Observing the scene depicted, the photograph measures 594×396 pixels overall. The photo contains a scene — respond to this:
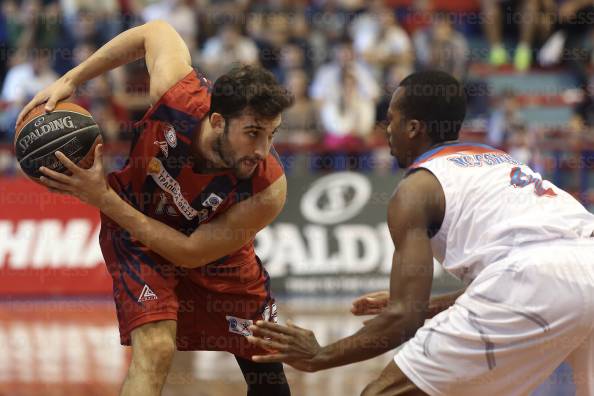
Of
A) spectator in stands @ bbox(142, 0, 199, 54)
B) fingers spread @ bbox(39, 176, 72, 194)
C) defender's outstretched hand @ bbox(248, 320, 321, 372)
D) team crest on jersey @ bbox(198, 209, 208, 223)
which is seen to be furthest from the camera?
spectator in stands @ bbox(142, 0, 199, 54)

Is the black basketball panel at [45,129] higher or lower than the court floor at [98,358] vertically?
higher

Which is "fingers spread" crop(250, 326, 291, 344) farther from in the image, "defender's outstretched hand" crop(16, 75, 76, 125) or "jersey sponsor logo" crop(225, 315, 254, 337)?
"defender's outstretched hand" crop(16, 75, 76, 125)

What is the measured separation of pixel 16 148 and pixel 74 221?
5.42 metres

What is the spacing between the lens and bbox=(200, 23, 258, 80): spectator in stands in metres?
11.2

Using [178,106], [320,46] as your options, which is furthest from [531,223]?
[320,46]

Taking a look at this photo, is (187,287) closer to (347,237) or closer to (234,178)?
(234,178)

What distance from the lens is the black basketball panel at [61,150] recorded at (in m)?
4.09

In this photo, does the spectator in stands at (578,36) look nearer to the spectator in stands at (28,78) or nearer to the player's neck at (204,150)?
the spectator in stands at (28,78)

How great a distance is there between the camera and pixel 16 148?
422 cm

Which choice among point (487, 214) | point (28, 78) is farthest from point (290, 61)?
point (487, 214)

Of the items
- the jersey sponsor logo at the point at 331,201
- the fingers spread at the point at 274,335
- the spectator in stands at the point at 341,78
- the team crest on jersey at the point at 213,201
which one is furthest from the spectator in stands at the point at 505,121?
the fingers spread at the point at 274,335

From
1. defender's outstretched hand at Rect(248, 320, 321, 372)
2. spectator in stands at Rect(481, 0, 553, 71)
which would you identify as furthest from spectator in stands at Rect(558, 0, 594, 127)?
defender's outstretched hand at Rect(248, 320, 321, 372)

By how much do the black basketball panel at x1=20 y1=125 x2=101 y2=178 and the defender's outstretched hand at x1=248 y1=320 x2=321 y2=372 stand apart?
121cm

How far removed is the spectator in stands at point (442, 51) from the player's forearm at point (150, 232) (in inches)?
319
